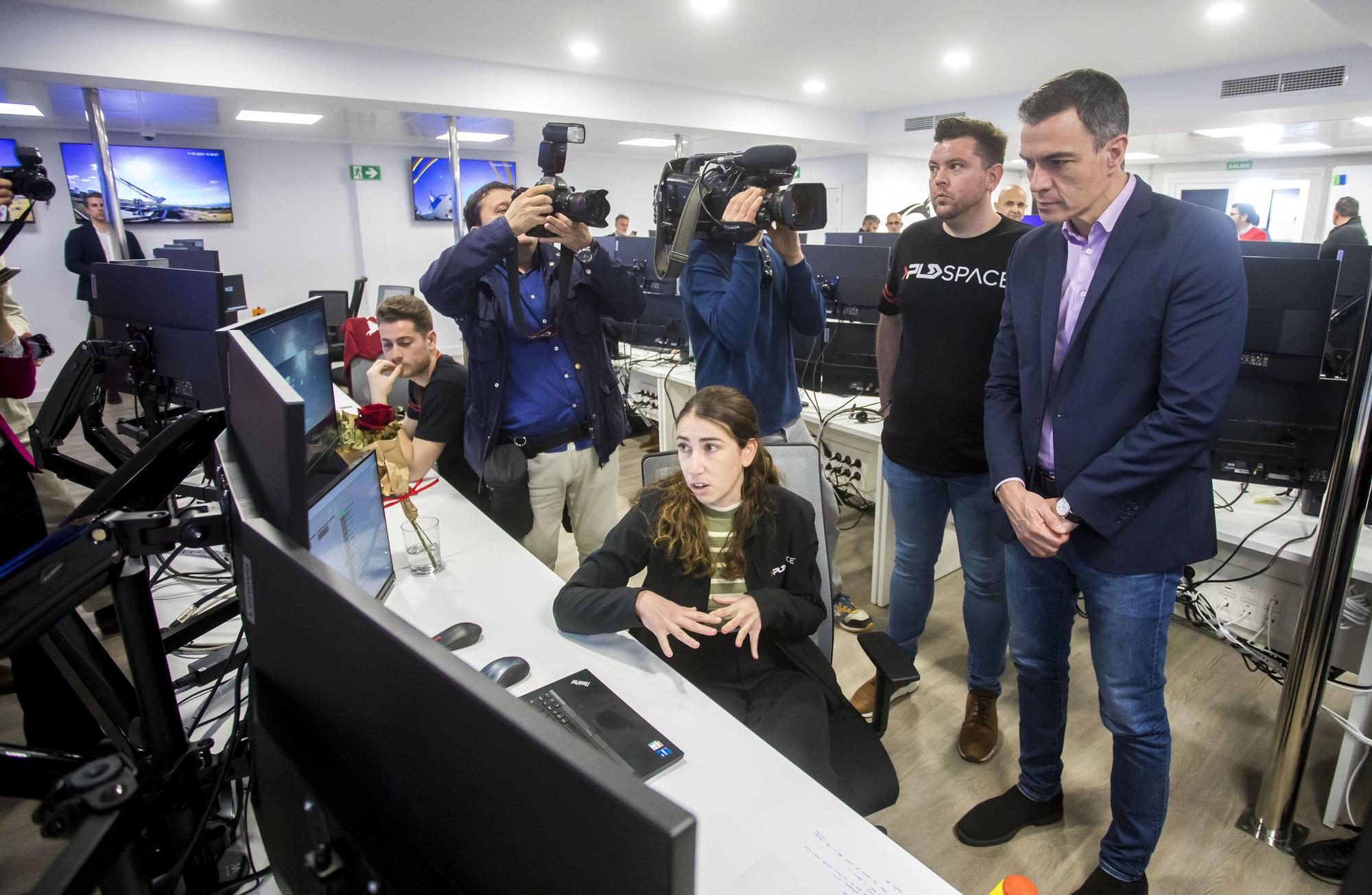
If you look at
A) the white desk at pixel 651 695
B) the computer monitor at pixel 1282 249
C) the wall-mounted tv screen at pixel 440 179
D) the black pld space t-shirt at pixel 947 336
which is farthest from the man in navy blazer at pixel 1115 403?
the wall-mounted tv screen at pixel 440 179

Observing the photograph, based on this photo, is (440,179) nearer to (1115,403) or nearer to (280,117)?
(280,117)

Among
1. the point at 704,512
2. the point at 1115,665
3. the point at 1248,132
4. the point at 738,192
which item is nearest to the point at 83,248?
the point at 738,192

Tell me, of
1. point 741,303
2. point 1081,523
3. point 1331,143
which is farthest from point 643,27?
point 1331,143

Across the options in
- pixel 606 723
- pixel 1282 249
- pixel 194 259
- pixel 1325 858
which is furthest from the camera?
pixel 194 259

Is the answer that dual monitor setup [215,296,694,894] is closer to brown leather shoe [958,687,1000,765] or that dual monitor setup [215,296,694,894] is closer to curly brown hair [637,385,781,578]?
curly brown hair [637,385,781,578]

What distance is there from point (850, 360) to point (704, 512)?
1819 mm

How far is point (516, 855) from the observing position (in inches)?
16.3

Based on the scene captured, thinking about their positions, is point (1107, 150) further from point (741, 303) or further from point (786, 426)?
point (786, 426)

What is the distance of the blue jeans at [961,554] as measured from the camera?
6.17 feet

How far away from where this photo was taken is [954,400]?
1.80m

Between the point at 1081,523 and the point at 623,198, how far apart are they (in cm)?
976

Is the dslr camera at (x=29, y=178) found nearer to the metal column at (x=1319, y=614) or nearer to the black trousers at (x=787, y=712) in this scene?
the black trousers at (x=787, y=712)

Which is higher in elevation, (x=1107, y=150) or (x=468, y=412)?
(x=1107, y=150)

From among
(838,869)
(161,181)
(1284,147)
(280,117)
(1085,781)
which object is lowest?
(1085,781)
